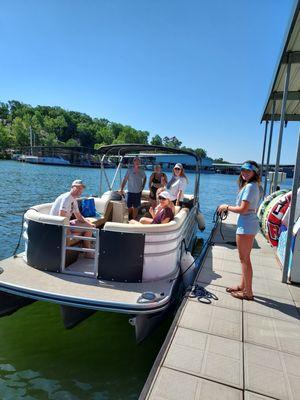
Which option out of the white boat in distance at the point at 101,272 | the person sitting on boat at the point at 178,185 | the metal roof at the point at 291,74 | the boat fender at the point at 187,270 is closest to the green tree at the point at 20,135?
the metal roof at the point at 291,74

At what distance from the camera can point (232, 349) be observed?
3.25 metres

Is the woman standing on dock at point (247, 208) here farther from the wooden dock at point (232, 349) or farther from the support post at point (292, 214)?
the support post at point (292, 214)

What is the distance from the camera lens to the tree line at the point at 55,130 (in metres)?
92.1

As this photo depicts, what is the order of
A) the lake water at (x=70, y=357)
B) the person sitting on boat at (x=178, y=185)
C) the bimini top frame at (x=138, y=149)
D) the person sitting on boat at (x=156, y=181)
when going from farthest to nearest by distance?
the person sitting on boat at (x=156, y=181), the person sitting on boat at (x=178, y=185), the bimini top frame at (x=138, y=149), the lake water at (x=70, y=357)

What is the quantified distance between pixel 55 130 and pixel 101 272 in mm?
116706

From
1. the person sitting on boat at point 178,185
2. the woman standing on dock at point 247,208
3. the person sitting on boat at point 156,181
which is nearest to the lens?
the woman standing on dock at point 247,208

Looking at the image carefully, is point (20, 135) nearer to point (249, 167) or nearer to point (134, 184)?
point (134, 184)

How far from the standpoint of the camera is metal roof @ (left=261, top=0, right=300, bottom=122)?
491 centimetres

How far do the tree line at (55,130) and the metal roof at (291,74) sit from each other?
8153cm

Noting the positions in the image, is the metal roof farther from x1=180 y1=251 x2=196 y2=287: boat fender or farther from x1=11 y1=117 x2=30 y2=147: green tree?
x1=11 y1=117 x2=30 y2=147: green tree

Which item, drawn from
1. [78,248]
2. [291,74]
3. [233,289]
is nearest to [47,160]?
[291,74]

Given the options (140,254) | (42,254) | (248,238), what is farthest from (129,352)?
(248,238)

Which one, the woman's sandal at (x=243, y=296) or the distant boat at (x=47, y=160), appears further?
the distant boat at (x=47, y=160)

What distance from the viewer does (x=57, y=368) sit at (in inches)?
156
